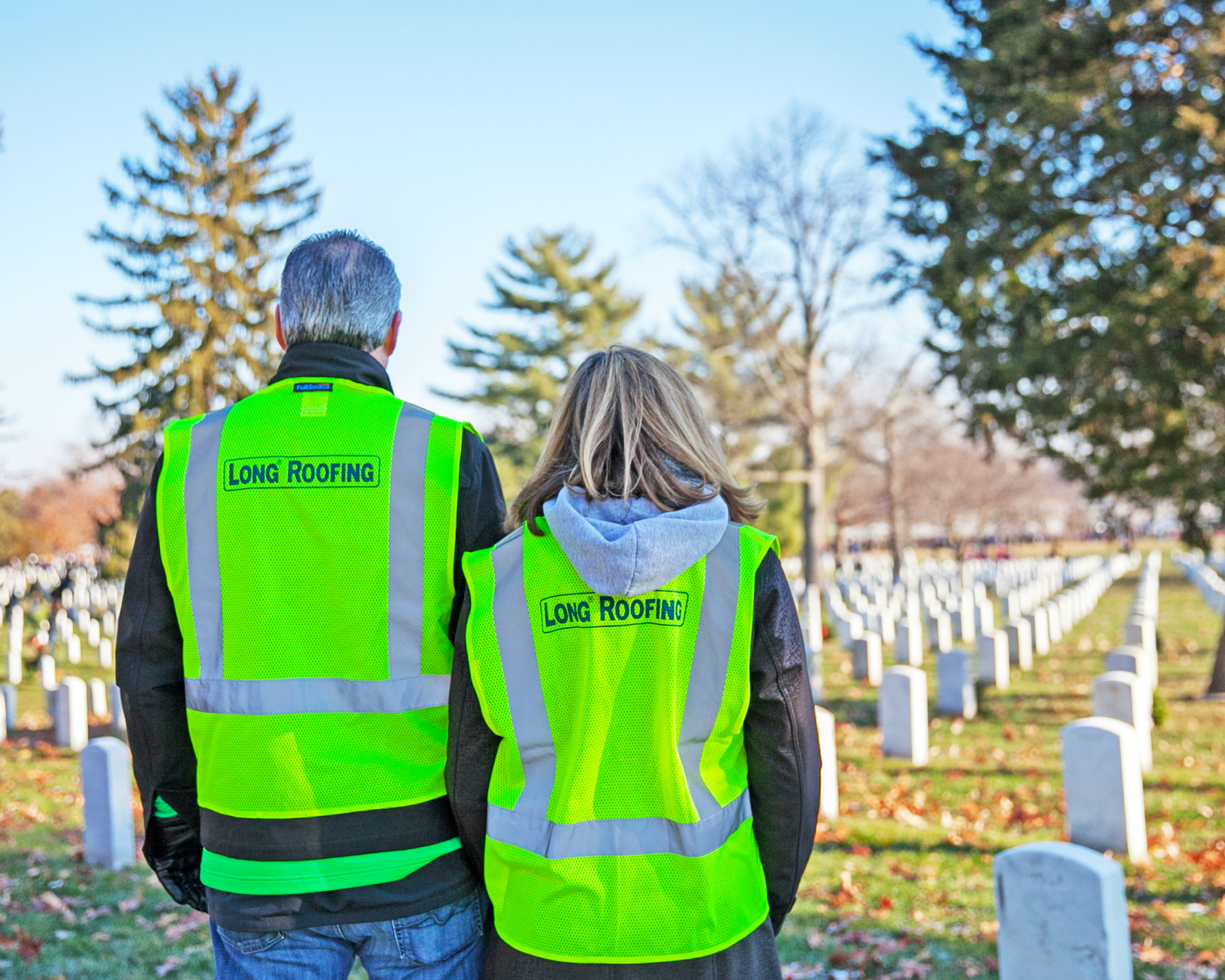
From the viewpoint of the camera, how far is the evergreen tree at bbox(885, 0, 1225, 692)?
1024cm

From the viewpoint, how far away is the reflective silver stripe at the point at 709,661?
1.76 metres

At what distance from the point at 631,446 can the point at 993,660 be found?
11.7 meters

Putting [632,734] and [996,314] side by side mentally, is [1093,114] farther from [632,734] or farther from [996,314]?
[632,734]

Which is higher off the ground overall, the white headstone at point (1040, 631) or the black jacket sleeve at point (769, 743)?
the black jacket sleeve at point (769, 743)

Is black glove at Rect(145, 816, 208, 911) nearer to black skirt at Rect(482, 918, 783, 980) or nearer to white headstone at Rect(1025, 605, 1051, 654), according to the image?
black skirt at Rect(482, 918, 783, 980)

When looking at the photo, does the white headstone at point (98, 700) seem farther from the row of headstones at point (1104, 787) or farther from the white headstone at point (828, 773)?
the row of headstones at point (1104, 787)

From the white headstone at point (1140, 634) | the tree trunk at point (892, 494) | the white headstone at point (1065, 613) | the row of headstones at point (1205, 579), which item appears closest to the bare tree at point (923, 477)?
the tree trunk at point (892, 494)

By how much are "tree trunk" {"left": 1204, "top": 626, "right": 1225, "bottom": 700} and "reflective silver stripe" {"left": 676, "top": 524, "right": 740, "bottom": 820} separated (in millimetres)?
12412

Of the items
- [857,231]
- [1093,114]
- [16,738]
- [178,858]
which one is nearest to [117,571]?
[16,738]

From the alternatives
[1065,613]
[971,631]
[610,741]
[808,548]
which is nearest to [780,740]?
[610,741]

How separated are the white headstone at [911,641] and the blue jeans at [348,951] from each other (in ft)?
41.6

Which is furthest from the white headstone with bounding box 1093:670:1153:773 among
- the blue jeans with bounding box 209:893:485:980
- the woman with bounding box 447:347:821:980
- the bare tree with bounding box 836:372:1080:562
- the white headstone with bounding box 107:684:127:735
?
the bare tree with bounding box 836:372:1080:562

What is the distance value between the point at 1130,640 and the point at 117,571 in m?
23.2

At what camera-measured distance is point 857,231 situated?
23656 millimetres
